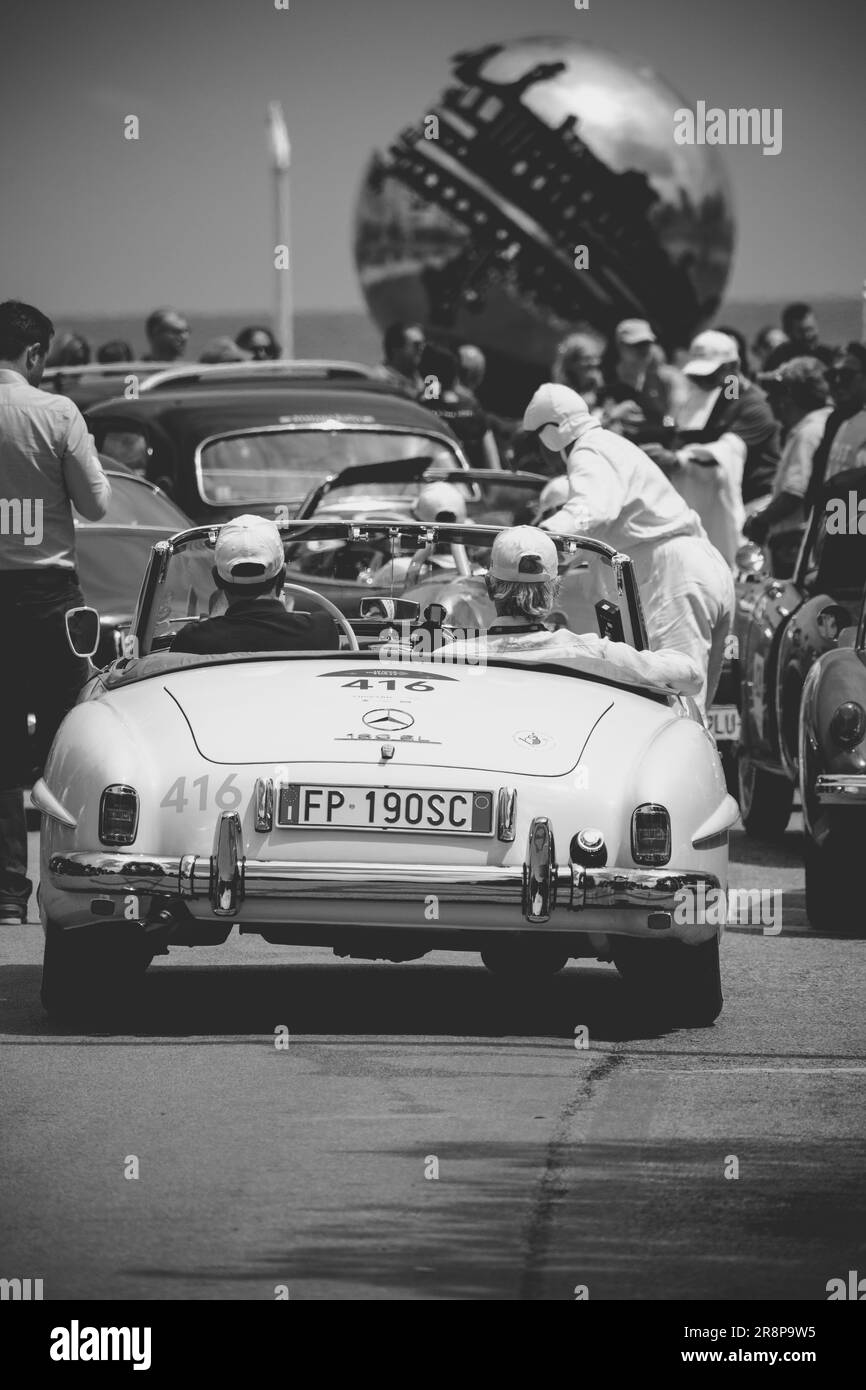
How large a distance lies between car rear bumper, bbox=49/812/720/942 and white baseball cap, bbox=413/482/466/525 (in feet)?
20.0

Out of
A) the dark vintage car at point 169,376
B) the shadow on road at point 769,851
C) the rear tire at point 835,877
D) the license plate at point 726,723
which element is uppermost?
the dark vintage car at point 169,376

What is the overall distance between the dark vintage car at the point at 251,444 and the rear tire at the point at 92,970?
7973mm

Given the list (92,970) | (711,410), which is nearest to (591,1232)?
(92,970)

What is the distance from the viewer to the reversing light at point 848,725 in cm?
970

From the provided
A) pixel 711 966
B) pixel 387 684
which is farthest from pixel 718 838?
pixel 387 684

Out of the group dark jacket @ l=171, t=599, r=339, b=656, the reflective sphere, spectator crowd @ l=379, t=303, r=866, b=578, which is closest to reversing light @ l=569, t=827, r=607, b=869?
dark jacket @ l=171, t=599, r=339, b=656

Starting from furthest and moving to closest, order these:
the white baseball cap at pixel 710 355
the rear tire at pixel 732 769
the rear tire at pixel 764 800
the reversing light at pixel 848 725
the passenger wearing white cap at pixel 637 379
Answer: the passenger wearing white cap at pixel 637 379
the white baseball cap at pixel 710 355
the rear tire at pixel 732 769
the rear tire at pixel 764 800
the reversing light at pixel 848 725

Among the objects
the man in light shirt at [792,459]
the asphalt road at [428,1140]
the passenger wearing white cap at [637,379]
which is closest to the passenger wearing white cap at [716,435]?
the man in light shirt at [792,459]

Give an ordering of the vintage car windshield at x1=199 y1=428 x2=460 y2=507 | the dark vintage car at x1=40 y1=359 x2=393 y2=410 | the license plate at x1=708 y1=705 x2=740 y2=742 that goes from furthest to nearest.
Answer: the dark vintage car at x1=40 y1=359 x2=393 y2=410
the vintage car windshield at x1=199 y1=428 x2=460 y2=507
the license plate at x1=708 y1=705 x2=740 y2=742

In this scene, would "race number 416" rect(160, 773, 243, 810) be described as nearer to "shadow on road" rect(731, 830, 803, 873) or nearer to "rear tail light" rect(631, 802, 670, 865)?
"rear tail light" rect(631, 802, 670, 865)

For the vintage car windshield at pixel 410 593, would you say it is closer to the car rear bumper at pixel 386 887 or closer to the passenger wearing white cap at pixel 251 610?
the passenger wearing white cap at pixel 251 610

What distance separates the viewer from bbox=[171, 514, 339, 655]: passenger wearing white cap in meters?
8.18
